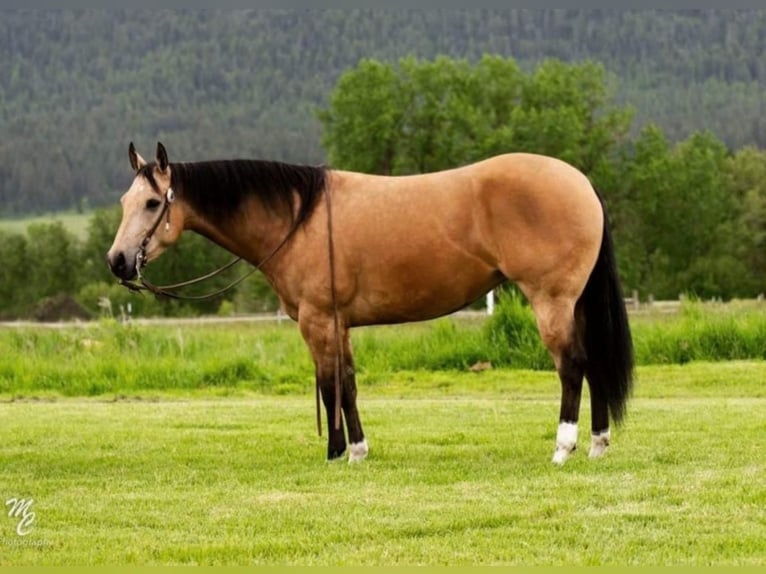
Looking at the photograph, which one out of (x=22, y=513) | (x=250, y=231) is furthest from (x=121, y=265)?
(x=22, y=513)

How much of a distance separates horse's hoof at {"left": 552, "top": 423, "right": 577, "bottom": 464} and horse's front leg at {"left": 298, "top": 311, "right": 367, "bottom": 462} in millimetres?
1428

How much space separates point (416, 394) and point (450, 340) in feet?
9.82

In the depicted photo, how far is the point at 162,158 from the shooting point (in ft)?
32.7

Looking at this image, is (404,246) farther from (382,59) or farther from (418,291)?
(382,59)

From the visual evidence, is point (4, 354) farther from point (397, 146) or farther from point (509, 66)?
point (509, 66)

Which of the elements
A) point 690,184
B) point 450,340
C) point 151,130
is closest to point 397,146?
point 690,184

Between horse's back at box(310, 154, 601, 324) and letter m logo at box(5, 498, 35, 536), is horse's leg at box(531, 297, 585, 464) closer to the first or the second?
horse's back at box(310, 154, 601, 324)

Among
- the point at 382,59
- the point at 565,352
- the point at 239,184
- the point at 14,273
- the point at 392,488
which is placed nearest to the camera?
the point at 392,488

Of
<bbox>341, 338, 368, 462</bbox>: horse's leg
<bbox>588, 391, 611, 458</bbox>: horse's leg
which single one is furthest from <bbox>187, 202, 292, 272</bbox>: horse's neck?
<bbox>588, 391, 611, 458</bbox>: horse's leg

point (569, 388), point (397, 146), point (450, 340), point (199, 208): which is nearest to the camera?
point (569, 388)

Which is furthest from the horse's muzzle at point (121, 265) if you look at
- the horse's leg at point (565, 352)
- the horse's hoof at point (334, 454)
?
the horse's leg at point (565, 352)

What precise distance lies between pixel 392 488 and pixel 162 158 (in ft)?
9.87

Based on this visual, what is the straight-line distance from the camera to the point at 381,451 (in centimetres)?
1065

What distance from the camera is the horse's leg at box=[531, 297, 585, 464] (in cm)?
972
